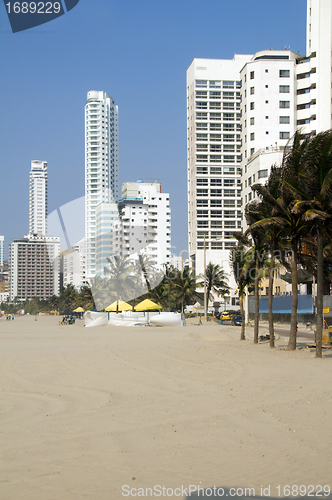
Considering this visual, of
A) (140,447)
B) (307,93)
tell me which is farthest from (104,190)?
(140,447)

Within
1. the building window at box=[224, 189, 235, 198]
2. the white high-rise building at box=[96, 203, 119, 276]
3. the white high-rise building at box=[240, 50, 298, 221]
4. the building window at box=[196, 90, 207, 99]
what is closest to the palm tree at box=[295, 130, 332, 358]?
the white high-rise building at box=[240, 50, 298, 221]

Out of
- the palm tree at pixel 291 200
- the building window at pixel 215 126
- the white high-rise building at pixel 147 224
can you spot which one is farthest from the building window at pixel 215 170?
the palm tree at pixel 291 200

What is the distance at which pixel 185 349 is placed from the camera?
19.1 m

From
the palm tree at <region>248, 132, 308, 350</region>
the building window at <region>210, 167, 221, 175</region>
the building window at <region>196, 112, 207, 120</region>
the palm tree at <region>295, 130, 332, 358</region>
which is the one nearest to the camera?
the palm tree at <region>295, 130, 332, 358</region>

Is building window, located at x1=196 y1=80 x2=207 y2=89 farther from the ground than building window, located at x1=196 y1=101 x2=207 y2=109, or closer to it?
farther from the ground

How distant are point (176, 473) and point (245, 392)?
4732 mm

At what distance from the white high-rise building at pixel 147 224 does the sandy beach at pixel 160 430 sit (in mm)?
125570

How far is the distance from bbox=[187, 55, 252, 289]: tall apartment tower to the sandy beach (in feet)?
259

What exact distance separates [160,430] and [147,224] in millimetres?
133157

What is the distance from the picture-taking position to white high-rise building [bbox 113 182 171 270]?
139 m

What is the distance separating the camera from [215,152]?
92.2m

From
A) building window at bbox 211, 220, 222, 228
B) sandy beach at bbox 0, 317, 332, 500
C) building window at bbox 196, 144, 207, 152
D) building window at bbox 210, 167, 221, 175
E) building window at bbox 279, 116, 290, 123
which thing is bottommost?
sandy beach at bbox 0, 317, 332, 500

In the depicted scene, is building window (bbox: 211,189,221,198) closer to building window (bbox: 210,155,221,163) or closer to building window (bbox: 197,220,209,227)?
building window (bbox: 197,220,209,227)

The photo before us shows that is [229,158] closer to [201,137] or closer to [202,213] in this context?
[201,137]
